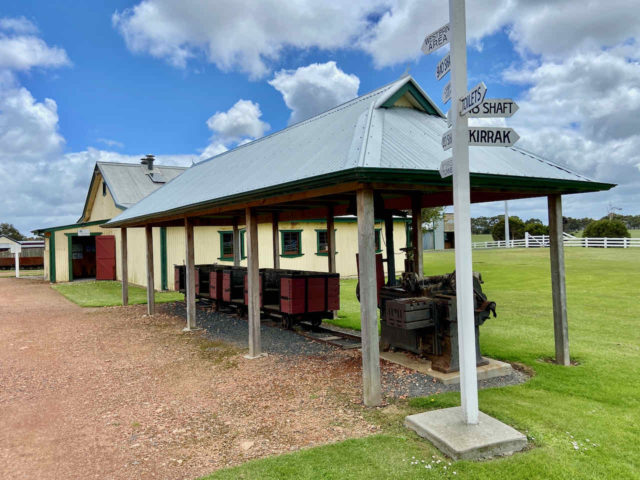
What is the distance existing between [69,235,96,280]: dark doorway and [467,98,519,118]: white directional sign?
2681 centimetres

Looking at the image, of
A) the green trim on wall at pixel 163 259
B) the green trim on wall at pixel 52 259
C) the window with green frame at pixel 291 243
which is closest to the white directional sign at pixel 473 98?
the green trim on wall at pixel 163 259

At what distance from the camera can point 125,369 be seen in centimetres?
773

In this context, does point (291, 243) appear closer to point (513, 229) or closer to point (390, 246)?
point (390, 246)

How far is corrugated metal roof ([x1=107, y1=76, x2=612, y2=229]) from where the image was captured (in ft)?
18.1

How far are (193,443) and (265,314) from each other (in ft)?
22.8

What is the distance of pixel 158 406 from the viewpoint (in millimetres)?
5883

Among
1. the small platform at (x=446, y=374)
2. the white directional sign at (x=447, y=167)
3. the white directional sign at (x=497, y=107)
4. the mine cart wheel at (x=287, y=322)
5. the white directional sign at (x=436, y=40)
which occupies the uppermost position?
the white directional sign at (x=436, y=40)

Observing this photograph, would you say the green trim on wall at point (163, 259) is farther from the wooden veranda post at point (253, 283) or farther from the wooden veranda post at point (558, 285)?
the wooden veranda post at point (558, 285)

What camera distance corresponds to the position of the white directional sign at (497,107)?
424 centimetres

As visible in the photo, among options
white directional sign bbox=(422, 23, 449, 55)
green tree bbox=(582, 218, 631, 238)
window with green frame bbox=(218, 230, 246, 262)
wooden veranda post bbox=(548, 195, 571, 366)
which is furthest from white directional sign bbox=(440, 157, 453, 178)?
green tree bbox=(582, 218, 631, 238)

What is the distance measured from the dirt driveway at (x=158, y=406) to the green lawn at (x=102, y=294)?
6039 mm

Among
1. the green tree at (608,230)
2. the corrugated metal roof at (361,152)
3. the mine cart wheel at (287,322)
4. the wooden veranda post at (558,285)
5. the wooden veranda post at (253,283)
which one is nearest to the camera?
the corrugated metal roof at (361,152)

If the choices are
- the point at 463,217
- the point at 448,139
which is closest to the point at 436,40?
the point at 448,139

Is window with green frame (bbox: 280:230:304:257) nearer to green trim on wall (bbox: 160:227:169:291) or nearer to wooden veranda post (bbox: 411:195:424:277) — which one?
green trim on wall (bbox: 160:227:169:291)
